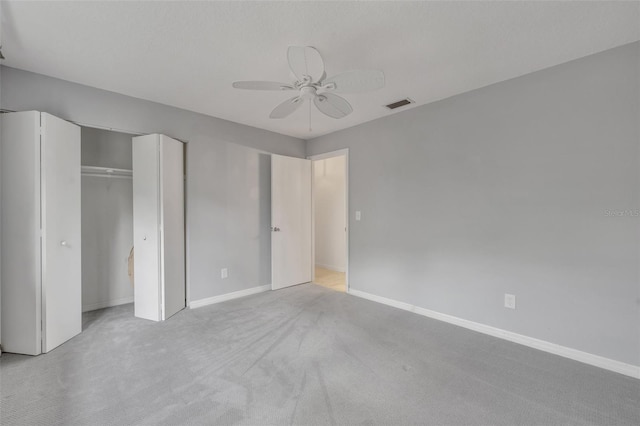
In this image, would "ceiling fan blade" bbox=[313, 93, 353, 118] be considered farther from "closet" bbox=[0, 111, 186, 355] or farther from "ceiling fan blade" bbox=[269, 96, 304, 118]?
"closet" bbox=[0, 111, 186, 355]

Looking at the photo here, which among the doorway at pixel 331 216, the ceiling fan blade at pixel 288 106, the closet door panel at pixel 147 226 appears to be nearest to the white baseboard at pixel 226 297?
the closet door panel at pixel 147 226

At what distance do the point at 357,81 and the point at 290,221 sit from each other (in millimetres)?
2779

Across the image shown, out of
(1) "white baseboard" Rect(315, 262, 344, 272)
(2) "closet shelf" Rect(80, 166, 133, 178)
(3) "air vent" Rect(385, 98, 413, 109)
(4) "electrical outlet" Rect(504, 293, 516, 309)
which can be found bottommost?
(1) "white baseboard" Rect(315, 262, 344, 272)

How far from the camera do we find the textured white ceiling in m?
1.68

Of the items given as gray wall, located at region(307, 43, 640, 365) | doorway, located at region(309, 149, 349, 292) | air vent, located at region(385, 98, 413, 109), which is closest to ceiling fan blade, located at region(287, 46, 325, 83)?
air vent, located at region(385, 98, 413, 109)

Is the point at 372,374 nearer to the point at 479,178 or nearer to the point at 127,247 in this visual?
the point at 479,178

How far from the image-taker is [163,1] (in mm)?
1616

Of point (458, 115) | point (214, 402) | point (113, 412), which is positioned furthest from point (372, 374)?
point (458, 115)

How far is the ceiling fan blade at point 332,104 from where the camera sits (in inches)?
82.6

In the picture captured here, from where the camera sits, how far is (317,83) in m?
1.97

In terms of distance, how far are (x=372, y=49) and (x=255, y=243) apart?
2965 millimetres

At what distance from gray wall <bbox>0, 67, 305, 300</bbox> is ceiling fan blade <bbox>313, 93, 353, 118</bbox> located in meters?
1.96

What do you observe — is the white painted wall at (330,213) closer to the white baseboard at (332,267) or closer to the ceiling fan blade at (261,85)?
the white baseboard at (332,267)

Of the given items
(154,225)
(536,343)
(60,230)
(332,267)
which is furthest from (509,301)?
(60,230)
